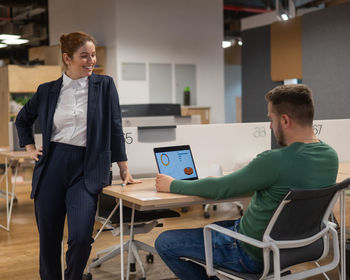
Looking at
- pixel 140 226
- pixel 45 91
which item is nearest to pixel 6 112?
pixel 140 226

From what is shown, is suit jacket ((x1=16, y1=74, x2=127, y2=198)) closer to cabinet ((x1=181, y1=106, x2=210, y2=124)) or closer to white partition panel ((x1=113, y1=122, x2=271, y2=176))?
white partition panel ((x1=113, y1=122, x2=271, y2=176))

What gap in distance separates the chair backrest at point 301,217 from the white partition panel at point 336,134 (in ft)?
5.59

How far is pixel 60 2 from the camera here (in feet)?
33.1

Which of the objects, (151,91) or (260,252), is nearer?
(260,252)

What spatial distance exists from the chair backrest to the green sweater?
0.06m

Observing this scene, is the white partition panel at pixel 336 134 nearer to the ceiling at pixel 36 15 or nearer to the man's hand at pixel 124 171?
the man's hand at pixel 124 171

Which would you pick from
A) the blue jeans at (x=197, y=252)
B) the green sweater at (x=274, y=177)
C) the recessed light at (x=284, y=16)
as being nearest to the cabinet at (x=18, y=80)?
the recessed light at (x=284, y=16)

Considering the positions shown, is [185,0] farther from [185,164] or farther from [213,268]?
[213,268]

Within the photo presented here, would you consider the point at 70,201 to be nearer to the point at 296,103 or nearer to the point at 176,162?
the point at 176,162

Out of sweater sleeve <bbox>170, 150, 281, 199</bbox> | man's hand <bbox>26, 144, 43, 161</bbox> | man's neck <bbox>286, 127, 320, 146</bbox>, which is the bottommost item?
sweater sleeve <bbox>170, 150, 281, 199</bbox>

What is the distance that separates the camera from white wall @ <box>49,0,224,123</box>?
9.02 m

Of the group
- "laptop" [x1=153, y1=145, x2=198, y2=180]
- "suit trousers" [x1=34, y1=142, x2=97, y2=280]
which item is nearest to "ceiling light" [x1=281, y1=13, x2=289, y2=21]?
"laptop" [x1=153, y1=145, x2=198, y2=180]

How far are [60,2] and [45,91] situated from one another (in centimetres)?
808

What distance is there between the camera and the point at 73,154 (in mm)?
2449
